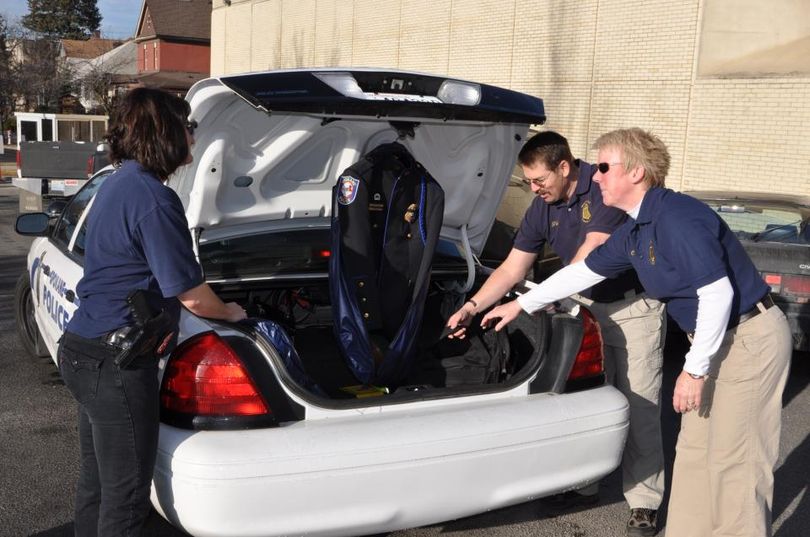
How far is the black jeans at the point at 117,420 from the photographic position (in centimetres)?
255

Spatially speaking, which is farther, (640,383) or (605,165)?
(640,383)

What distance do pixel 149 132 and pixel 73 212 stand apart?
2.47 meters

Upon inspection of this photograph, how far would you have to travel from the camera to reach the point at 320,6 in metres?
23.7

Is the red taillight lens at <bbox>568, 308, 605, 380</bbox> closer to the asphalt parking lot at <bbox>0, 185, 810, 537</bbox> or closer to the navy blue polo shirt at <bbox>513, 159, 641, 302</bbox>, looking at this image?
the navy blue polo shirt at <bbox>513, 159, 641, 302</bbox>

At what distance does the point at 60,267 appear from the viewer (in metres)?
4.20

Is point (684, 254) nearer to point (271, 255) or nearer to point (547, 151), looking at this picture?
point (547, 151)

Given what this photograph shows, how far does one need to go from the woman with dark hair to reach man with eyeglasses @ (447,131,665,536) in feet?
4.99

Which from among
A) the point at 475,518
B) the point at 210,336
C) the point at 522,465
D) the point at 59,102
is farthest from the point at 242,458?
the point at 59,102

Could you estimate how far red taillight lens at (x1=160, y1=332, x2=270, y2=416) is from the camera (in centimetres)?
281

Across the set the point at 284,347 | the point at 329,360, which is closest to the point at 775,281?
the point at 329,360

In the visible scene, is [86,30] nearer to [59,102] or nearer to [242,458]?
[59,102]

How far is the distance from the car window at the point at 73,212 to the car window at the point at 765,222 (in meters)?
4.56

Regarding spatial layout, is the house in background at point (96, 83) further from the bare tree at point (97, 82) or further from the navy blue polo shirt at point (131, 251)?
the navy blue polo shirt at point (131, 251)

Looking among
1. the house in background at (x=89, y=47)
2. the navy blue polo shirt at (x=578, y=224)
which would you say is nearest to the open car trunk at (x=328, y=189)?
the navy blue polo shirt at (x=578, y=224)
